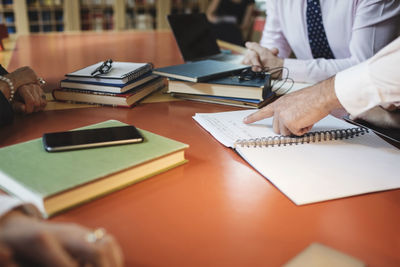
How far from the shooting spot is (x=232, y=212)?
0.55 metres

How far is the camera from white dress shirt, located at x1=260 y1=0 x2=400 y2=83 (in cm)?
140

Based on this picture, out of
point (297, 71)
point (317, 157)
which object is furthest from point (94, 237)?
point (297, 71)

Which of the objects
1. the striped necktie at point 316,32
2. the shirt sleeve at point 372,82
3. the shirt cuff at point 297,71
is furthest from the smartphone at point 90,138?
the striped necktie at point 316,32

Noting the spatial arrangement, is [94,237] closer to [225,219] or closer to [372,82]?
[225,219]

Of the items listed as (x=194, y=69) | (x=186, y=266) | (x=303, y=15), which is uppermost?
(x=303, y=15)

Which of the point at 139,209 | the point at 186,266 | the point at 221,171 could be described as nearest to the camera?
the point at 186,266

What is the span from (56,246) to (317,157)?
1.76 feet

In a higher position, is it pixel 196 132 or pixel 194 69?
pixel 194 69

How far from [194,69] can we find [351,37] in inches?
31.3

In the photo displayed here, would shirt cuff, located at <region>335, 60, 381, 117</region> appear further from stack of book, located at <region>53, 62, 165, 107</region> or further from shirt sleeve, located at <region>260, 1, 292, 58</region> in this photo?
shirt sleeve, located at <region>260, 1, 292, 58</region>

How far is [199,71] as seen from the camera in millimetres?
1112

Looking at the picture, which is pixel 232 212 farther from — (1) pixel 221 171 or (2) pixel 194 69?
(2) pixel 194 69

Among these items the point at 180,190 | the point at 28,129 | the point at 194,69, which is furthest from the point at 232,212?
the point at 194,69

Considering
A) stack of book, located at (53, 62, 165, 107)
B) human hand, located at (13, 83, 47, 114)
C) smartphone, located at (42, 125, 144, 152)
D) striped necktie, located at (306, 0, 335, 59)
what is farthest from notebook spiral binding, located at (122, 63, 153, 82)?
striped necktie, located at (306, 0, 335, 59)
